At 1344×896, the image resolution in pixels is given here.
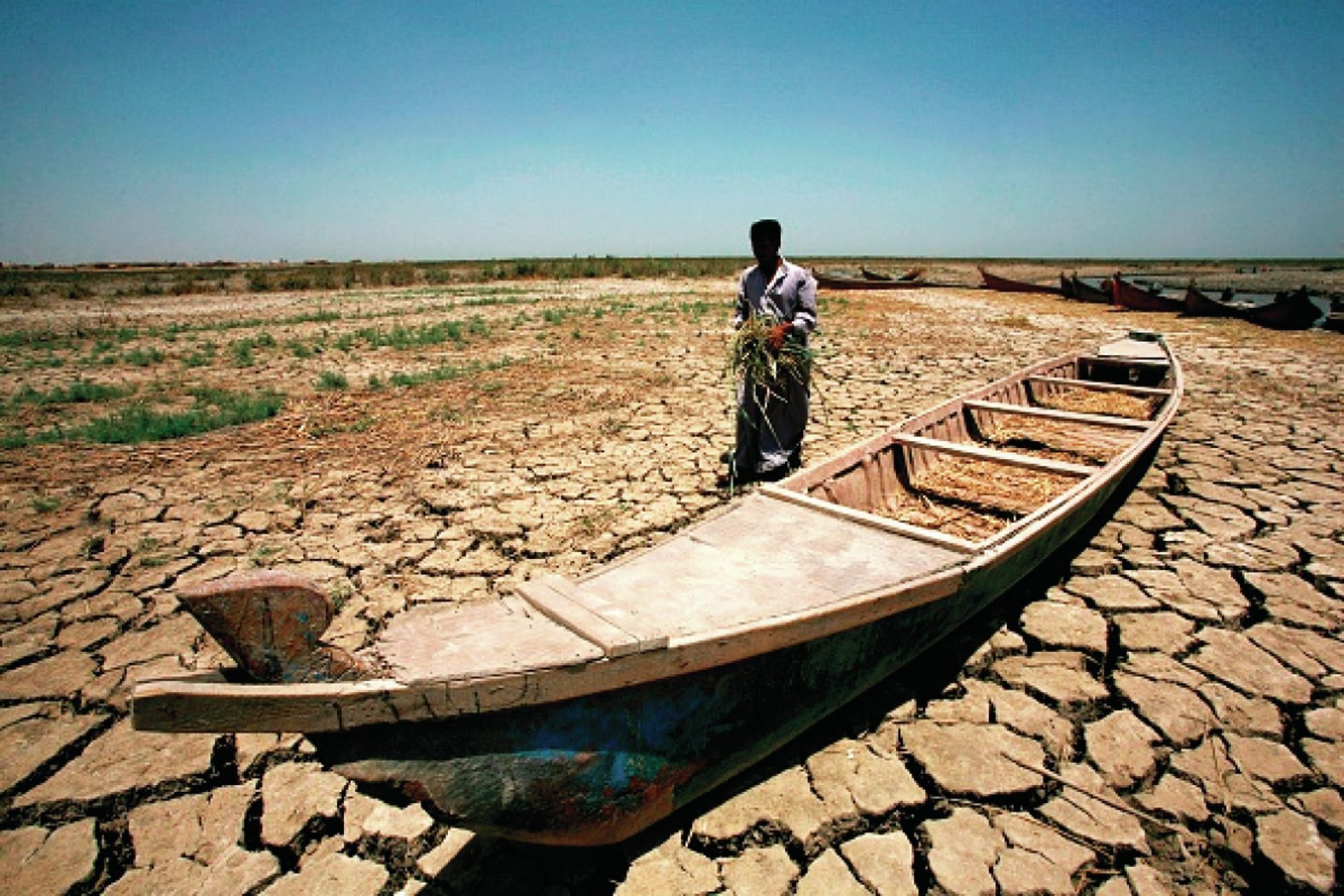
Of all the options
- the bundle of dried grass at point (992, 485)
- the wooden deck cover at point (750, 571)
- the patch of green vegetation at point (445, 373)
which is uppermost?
the patch of green vegetation at point (445, 373)

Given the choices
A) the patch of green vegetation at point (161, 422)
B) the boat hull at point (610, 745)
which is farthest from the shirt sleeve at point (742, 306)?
the patch of green vegetation at point (161, 422)

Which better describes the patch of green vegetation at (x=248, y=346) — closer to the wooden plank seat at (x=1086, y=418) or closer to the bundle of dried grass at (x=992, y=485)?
the bundle of dried grass at (x=992, y=485)

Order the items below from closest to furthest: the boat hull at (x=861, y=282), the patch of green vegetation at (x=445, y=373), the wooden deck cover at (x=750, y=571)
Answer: the wooden deck cover at (x=750, y=571), the patch of green vegetation at (x=445, y=373), the boat hull at (x=861, y=282)

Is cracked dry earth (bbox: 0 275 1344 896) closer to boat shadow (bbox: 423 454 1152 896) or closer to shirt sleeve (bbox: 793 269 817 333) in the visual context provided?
boat shadow (bbox: 423 454 1152 896)

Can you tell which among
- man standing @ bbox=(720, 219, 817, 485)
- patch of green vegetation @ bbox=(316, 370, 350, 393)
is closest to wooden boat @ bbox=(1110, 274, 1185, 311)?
man standing @ bbox=(720, 219, 817, 485)

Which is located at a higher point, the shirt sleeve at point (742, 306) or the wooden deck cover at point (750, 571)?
the shirt sleeve at point (742, 306)

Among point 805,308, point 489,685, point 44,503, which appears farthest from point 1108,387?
point 44,503

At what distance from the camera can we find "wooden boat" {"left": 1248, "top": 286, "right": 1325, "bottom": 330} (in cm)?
1294

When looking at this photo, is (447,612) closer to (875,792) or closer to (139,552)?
(875,792)

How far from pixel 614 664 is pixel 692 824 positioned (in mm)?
935

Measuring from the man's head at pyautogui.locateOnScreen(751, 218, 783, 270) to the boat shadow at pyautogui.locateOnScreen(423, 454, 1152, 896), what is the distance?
257 cm

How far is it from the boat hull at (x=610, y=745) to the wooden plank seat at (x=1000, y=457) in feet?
5.80

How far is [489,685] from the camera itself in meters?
1.38

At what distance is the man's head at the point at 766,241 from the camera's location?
409 centimetres
